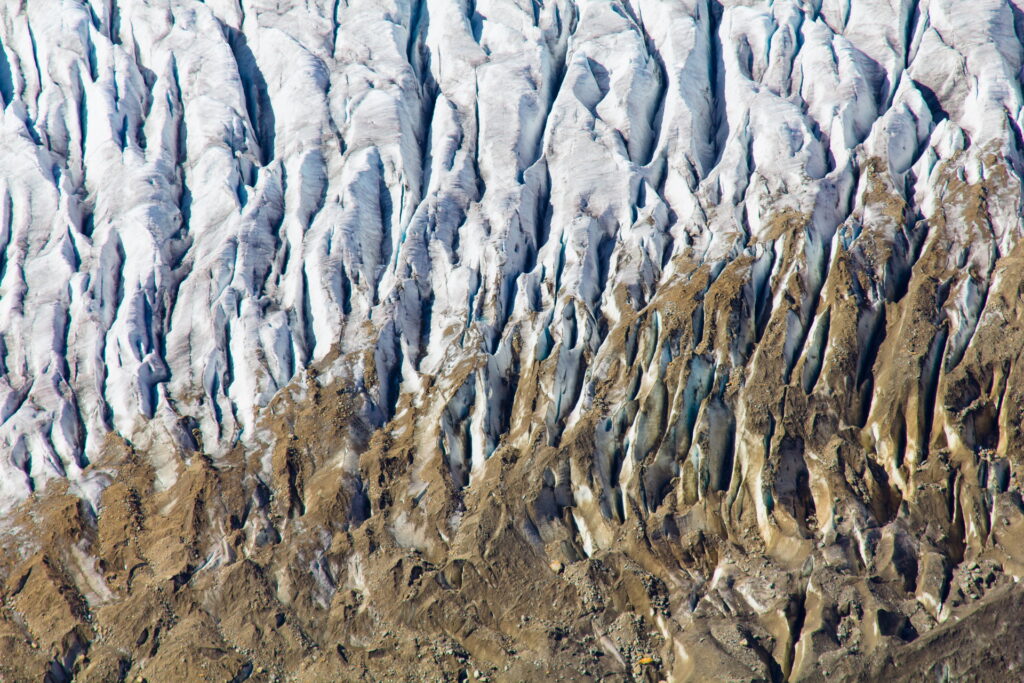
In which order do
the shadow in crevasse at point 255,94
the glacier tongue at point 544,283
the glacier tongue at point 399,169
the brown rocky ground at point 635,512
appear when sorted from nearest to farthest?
the brown rocky ground at point 635,512
the glacier tongue at point 544,283
the glacier tongue at point 399,169
the shadow in crevasse at point 255,94

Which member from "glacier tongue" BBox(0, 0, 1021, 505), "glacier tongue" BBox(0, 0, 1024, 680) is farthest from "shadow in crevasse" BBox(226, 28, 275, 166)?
"glacier tongue" BBox(0, 0, 1024, 680)

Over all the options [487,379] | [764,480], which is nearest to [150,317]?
[487,379]

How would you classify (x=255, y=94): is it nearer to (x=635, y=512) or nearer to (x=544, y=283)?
(x=544, y=283)

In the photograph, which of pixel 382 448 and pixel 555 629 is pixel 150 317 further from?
pixel 555 629

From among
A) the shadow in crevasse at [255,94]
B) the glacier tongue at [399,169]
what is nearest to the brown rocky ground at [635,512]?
the glacier tongue at [399,169]

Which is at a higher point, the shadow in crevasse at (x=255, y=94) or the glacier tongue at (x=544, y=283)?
the shadow in crevasse at (x=255, y=94)

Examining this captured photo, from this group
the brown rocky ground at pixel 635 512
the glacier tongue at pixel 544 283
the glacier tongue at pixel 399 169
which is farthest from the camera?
the glacier tongue at pixel 399 169

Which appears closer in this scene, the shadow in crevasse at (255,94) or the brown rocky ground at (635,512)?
the brown rocky ground at (635,512)

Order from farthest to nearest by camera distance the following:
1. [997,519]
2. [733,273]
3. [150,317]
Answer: [150,317] < [733,273] < [997,519]

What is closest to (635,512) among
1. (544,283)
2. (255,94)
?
(544,283)

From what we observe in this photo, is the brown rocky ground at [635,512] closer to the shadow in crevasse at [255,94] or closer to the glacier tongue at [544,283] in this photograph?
the glacier tongue at [544,283]

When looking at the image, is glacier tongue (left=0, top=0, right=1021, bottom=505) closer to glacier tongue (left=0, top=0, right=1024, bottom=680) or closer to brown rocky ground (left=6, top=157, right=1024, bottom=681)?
glacier tongue (left=0, top=0, right=1024, bottom=680)
